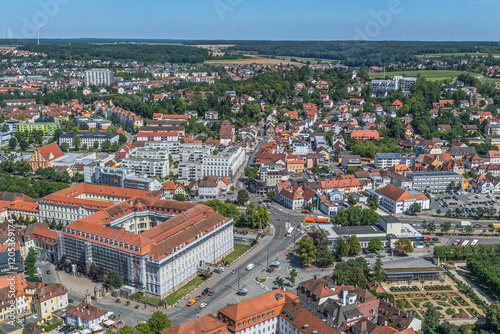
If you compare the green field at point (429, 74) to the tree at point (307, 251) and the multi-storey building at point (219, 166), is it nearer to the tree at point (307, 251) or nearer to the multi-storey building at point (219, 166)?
the multi-storey building at point (219, 166)

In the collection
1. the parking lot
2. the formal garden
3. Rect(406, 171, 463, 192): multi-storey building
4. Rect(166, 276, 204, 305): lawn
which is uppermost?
Rect(406, 171, 463, 192): multi-storey building

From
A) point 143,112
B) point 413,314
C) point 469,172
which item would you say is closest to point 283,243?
point 413,314

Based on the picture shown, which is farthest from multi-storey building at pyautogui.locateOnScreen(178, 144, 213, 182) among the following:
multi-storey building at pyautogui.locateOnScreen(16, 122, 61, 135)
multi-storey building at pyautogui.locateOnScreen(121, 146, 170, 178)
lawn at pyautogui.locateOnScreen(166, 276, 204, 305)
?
multi-storey building at pyautogui.locateOnScreen(16, 122, 61, 135)

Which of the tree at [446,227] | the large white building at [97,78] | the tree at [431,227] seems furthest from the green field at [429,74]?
the tree at [431,227]

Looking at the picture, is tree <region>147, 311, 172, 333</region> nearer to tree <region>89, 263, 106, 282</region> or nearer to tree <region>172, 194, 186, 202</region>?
tree <region>89, 263, 106, 282</region>

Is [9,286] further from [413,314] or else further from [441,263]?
[441,263]

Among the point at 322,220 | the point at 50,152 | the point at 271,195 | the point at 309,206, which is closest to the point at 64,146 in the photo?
the point at 50,152

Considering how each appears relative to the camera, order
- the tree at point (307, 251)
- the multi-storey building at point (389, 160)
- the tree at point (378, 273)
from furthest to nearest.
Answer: the multi-storey building at point (389, 160) → the tree at point (307, 251) → the tree at point (378, 273)
